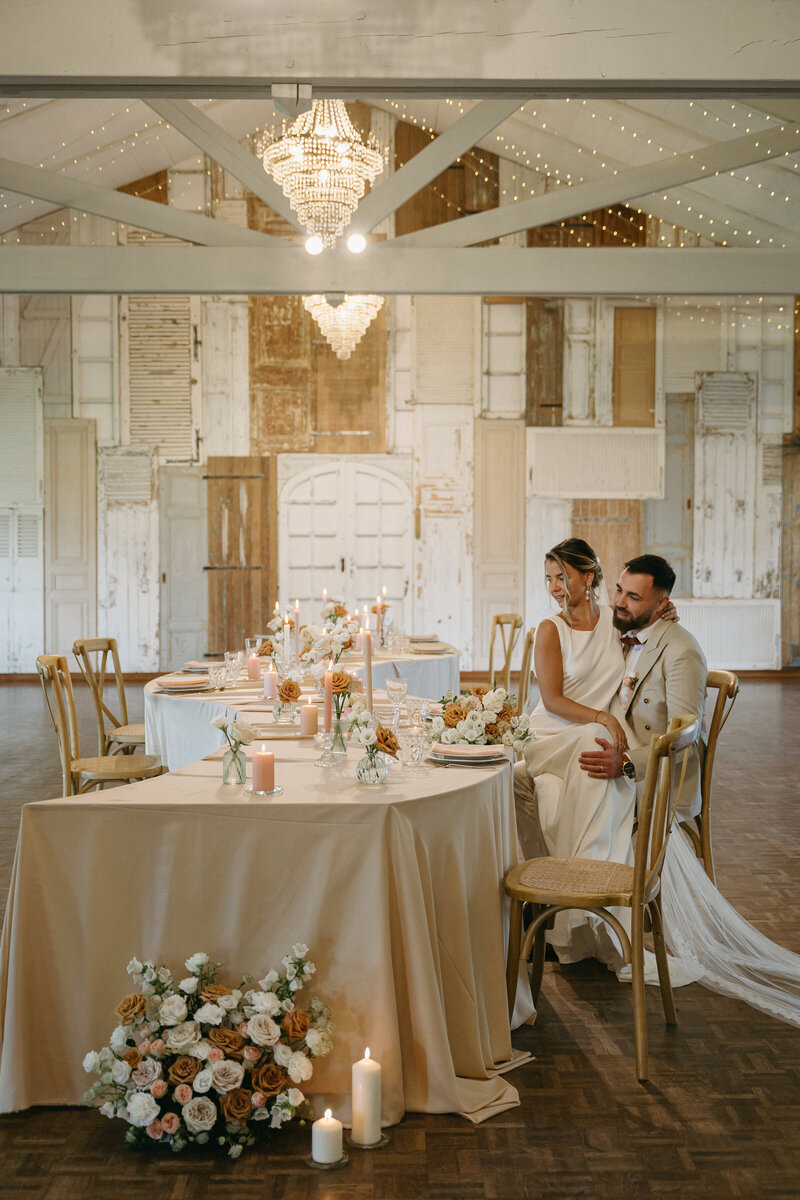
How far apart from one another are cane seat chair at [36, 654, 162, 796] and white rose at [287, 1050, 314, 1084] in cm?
228

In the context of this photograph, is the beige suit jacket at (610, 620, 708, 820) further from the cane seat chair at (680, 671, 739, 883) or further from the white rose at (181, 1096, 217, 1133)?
the white rose at (181, 1096, 217, 1133)

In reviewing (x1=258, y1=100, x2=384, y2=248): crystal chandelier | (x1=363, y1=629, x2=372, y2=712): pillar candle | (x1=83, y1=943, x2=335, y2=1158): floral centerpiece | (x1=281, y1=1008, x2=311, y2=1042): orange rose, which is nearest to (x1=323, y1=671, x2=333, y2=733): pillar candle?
(x1=363, y1=629, x2=372, y2=712): pillar candle

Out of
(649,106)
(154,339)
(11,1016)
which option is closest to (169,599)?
(154,339)

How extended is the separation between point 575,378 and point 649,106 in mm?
3047

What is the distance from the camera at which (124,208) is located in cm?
777

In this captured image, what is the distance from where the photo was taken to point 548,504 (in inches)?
462

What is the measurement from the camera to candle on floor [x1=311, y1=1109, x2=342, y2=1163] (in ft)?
7.91

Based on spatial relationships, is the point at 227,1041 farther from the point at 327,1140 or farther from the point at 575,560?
the point at 575,560

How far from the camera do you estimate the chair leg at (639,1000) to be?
2.84m

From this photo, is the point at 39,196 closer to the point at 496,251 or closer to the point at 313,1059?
the point at 496,251

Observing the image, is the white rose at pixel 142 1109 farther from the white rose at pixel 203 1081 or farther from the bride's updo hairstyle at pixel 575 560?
the bride's updo hairstyle at pixel 575 560

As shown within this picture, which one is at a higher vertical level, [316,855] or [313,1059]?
[316,855]

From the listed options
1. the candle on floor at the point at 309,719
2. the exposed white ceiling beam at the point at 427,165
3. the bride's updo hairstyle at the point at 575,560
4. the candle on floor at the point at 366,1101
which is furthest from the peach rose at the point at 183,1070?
the exposed white ceiling beam at the point at 427,165

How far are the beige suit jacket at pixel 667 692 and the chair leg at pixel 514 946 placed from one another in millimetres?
842
